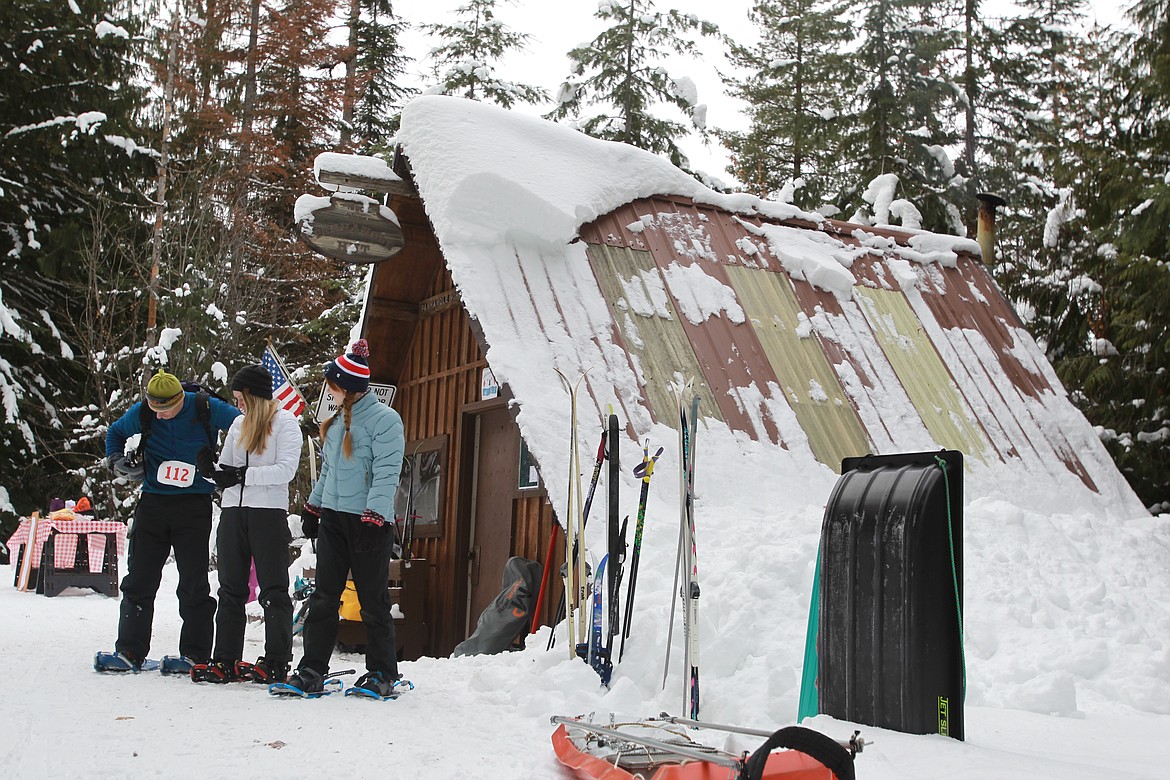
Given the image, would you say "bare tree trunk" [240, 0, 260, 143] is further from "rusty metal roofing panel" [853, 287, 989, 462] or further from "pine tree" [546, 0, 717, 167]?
"rusty metal roofing panel" [853, 287, 989, 462]

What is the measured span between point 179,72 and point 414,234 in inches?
534

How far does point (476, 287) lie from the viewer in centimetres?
775

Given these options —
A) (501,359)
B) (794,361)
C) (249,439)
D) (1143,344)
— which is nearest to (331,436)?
(249,439)

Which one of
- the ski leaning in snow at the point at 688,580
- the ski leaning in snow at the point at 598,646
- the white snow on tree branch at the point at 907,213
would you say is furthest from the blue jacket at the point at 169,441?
the white snow on tree branch at the point at 907,213

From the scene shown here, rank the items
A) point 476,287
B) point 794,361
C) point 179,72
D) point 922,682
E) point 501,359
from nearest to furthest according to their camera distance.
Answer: point 922,682, point 501,359, point 476,287, point 794,361, point 179,72

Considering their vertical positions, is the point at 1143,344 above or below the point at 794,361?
above

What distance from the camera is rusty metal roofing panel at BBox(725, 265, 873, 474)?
27.5 feet

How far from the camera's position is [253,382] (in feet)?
18.5

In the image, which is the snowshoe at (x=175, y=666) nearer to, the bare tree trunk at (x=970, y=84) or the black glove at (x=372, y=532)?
the black glove at (x=372, y=532)

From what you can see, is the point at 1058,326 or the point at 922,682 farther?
the point at 1058,326

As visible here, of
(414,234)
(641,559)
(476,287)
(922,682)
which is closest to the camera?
(922,682)

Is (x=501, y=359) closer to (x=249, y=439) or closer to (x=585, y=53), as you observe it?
(x=249, y=439)

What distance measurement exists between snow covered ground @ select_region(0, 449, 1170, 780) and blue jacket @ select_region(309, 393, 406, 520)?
3.24 feet

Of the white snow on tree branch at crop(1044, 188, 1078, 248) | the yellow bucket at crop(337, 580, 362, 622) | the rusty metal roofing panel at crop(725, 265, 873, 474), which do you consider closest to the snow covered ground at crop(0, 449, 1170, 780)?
the yellow bucket at crop(337, 580, 362, 622)
